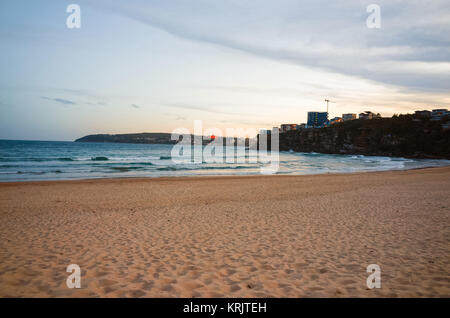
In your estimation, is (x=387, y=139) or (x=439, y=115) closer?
(x=387, y=139)

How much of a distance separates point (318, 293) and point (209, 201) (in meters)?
8.67

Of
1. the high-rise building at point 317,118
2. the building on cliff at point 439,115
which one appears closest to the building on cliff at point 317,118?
the high-rise building at point 317,118

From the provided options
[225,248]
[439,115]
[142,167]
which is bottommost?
[142,167]

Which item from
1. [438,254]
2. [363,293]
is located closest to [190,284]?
[363,293]

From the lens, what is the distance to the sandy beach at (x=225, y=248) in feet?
13.9

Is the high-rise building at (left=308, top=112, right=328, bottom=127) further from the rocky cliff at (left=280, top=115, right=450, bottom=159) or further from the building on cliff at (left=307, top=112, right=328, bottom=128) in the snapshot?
the rocky cliff at (left=280, top=115, right=450, bottom=159)

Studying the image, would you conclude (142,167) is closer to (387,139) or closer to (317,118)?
(387,139)

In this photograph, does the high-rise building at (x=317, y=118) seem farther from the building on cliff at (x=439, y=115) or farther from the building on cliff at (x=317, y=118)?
the building on cliff at (x=439, y=115)

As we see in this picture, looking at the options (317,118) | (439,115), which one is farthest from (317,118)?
(439,115)

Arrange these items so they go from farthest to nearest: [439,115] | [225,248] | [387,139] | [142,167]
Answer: [439,115] → [387,139] → [142,167] → [225,248]

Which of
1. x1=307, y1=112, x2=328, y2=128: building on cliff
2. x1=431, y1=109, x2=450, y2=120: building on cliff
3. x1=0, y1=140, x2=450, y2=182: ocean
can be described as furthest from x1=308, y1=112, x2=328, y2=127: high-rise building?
x1=0, y1=140, x2=450, y2=182: ocean

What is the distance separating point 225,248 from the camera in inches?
240

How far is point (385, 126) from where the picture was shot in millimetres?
73750

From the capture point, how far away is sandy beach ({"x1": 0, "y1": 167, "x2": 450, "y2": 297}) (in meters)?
4.25
